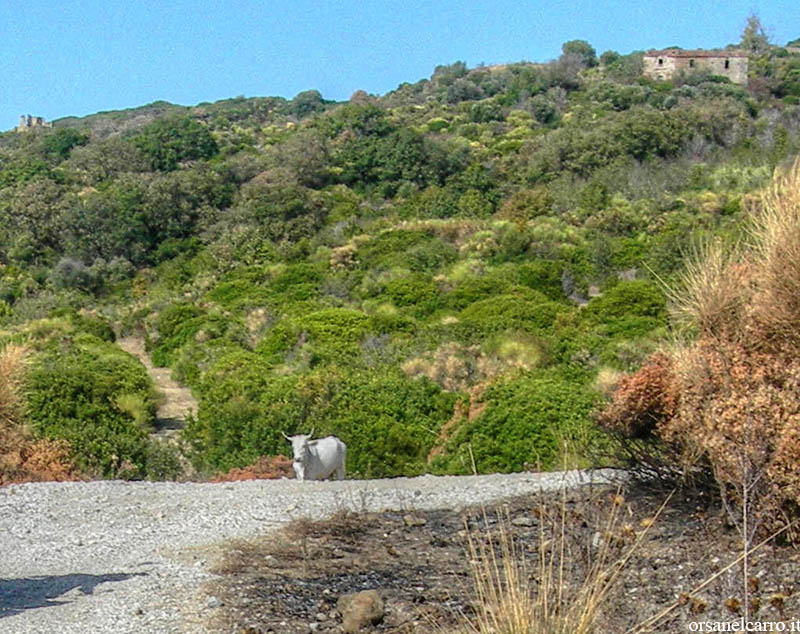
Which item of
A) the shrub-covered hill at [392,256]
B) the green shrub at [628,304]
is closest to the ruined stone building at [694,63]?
the shrub-covered hill at [392,256]

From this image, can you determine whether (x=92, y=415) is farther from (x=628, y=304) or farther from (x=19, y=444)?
(x=628, y=304)

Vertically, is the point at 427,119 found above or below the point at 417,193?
above

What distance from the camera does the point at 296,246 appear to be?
3697cm

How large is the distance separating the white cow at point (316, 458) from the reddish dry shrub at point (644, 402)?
3.76 metres

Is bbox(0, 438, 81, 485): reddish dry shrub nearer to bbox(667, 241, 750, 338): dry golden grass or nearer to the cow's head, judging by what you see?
the cow's head

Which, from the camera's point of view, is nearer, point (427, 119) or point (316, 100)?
point (427, 119)

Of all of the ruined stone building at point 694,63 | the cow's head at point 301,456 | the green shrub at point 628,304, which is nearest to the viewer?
the cow's head at point 301,456

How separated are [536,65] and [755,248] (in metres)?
66.0

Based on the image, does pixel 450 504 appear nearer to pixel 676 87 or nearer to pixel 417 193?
pixel 417 193

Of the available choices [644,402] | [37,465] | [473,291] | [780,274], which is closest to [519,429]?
[644,402]

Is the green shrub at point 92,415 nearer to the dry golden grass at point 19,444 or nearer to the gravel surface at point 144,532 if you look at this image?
the dry golden grass at point 19,444

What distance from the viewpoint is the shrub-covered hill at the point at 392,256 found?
1391 cm

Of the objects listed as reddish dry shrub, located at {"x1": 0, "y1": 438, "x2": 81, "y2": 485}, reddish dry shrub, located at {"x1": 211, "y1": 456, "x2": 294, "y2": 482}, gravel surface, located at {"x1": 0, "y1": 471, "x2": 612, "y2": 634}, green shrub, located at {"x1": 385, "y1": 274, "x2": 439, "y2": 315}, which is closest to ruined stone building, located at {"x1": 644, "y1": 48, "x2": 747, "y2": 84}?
green shrub, located at {"x1": 385, "y1": 274, "x2": 439, "y2": 315}

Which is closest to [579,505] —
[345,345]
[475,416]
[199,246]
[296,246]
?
[475,416]
